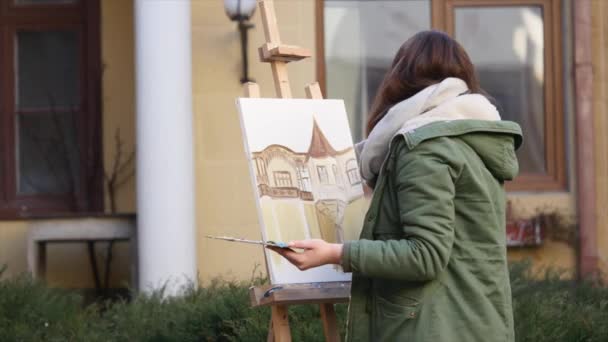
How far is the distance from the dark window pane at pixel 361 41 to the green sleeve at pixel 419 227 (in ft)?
14.1

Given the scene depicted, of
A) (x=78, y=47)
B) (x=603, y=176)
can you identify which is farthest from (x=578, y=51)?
(x=78, y=47)

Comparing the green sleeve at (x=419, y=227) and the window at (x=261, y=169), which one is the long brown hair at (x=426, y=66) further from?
the window at (x=261, y=169)

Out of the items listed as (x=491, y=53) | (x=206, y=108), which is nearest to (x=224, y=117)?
(x=206, y=108)

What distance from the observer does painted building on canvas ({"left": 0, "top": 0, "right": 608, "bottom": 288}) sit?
6.77m

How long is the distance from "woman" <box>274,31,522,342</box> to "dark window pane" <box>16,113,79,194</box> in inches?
193

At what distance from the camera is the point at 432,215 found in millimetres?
2990

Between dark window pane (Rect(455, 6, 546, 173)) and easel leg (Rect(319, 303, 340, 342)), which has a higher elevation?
dark window pane (Rect(455, 6, 546, 173))

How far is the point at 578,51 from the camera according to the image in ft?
23.8

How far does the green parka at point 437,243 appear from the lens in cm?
301

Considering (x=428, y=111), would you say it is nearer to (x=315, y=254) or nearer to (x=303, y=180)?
(x=315, y=254)

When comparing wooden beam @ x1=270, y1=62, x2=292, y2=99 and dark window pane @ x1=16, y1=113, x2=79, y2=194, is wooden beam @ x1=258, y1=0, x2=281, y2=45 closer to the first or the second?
wooden beam @ x1=270, y1=62, x2=292, y2=99

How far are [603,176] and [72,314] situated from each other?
3.53 metres

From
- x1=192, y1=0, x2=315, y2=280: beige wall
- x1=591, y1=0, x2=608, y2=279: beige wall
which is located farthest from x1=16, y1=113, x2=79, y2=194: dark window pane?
x1=591, y1=0, x2=608, y2=279: beige wall

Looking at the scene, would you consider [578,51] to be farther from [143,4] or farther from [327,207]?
[327,207]
